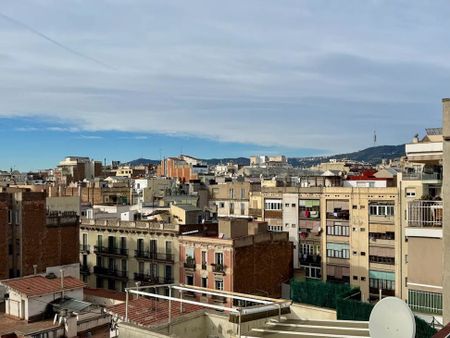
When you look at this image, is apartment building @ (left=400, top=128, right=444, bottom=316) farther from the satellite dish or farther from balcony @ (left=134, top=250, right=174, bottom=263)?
balcony @ (left=134, top=250, right=174, bottom=263)

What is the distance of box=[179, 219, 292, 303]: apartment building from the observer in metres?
42.5

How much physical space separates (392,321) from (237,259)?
31.4 meters

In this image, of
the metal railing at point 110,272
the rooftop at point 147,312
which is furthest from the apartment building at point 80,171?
the rooftop at point 147,312

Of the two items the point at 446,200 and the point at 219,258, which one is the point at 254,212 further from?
the point at 446,200

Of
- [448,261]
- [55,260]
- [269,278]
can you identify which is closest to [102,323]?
[55,260]

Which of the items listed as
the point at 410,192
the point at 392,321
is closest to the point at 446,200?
the point at 392,321

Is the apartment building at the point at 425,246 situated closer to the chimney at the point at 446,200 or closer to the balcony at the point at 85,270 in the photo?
the chimney at the point at 446,200

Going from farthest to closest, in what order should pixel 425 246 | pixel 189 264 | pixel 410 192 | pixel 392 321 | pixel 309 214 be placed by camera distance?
pixel 309 214 → pixel 410 192 → pixel 189 264 → pixel 425 246 → pixel 392 321

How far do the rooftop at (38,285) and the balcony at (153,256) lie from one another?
1214 centimetres

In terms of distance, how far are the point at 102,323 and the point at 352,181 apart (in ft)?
112

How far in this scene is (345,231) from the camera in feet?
172

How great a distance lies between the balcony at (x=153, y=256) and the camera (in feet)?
155

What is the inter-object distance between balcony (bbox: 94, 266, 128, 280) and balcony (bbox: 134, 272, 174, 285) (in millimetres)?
1635

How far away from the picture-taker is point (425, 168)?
25031 millimetres
